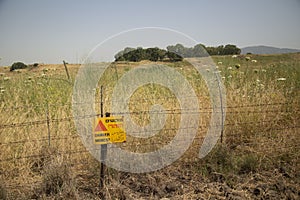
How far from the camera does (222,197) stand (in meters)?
2.78

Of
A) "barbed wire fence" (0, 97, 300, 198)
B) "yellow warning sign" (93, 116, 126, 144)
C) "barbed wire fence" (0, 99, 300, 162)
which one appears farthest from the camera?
"barbed wire fence" (0, 99, 300, 162)

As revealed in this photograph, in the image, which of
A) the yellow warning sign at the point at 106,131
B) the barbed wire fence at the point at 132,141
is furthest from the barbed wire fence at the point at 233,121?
the yellow warning sign at the point at 106,131

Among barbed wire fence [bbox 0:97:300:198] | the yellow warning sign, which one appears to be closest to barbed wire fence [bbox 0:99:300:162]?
barbed wire fence [bbox 0:97:300:198]

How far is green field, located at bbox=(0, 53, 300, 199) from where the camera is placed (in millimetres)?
2873

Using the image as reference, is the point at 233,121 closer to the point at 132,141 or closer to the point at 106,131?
the point at 132,141

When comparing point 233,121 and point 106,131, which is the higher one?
point 106,131

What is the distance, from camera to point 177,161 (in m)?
3.53

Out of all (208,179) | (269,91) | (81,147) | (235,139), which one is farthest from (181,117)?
(269,91)

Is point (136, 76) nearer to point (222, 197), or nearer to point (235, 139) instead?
point (235, 139)

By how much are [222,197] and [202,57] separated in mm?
2808

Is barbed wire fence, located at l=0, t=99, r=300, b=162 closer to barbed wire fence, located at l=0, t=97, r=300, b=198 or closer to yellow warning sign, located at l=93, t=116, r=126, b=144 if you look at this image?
barbed wire fence, located at l=0, t=97, r=300, b=198

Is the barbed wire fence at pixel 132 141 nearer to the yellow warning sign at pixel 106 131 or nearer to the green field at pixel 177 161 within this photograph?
the green field at pixel 177 161

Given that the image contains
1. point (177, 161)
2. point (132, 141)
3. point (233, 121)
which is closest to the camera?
point (177, 161)

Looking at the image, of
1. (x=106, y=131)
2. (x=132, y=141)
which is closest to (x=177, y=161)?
(x=132, y=141)
